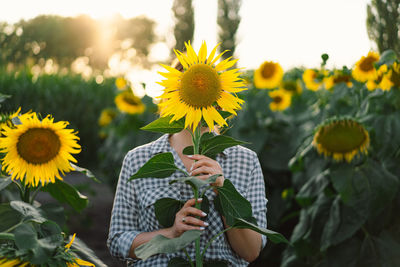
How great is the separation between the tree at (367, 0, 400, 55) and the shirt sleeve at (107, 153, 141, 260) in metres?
1.73

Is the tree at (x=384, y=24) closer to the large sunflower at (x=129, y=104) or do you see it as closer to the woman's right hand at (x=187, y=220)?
the woman's right hand at (x=187, y=220)

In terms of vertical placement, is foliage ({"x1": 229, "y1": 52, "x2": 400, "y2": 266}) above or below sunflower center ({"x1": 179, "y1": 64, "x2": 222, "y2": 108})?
below

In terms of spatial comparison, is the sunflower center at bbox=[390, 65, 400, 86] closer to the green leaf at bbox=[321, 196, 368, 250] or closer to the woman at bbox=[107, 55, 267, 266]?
the green leaf at bbox=[321, 196, 368, 250]

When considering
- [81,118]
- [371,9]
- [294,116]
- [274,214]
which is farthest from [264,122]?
[81,118]

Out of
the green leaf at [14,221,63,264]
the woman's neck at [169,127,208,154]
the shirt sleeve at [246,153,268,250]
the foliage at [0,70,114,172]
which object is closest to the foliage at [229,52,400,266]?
the shirt sleeve at [246,153,268,250]

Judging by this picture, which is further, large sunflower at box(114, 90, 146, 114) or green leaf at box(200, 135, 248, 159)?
large sunflower at box(114, 90, 146, 114)

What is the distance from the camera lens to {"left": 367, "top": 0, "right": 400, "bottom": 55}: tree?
8.73 feet

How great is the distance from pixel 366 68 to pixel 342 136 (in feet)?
1.84

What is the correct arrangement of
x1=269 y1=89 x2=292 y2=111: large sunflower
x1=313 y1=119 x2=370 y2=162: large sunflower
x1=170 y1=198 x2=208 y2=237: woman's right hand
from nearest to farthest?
x1=170 y1=198 x2=208 y2=237: woman's right hand, x1=313 y1=119 x2=370 y2=162: large sunflower, x1=269 y1=89 x2=292 y2=111: large sunflower

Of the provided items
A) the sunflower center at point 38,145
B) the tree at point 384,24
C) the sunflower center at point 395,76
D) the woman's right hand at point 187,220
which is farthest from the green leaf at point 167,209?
the tree at point 384,24

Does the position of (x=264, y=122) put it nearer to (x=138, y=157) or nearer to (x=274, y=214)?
(x=274, y=214)

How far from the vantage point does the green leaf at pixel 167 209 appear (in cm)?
125

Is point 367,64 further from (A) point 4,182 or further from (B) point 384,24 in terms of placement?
(A) point 4,182

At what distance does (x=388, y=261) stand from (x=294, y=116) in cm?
241
